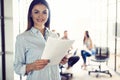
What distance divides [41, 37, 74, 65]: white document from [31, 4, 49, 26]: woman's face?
0.20 metres

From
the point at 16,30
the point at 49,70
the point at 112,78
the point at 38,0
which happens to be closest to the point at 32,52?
the point at 49,70

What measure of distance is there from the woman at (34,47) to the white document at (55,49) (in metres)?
0.05

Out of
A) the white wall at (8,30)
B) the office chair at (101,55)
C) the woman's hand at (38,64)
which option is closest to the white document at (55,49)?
the woman's hand at (38,64)

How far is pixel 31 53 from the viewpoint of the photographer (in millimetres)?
1543

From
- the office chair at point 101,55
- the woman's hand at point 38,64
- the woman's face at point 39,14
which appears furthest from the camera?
the office chair at point 101,55

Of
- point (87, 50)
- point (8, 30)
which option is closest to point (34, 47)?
point (8, 30)

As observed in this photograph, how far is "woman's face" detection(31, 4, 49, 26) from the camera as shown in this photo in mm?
1580

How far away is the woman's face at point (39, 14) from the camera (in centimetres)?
158

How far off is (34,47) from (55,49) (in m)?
0.16

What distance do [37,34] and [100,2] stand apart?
736cm

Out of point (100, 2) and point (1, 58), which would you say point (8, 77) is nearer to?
point (1, 58)

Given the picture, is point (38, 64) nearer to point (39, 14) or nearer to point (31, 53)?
point (31, 53)

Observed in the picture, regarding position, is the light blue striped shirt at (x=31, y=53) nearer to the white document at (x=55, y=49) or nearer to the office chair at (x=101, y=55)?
the white document at (x=55, y=49)

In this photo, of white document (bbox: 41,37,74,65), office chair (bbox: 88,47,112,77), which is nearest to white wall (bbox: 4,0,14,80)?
white document (bbox: 41,37,74,65)
